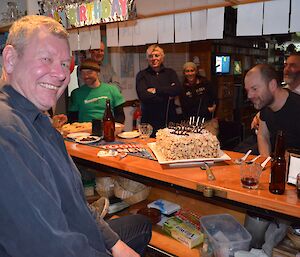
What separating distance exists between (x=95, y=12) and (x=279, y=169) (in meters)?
1.74

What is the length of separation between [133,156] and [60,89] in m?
0.75

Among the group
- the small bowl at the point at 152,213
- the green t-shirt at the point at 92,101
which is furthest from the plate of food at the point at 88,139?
the green t-shirt at the point at 92,101

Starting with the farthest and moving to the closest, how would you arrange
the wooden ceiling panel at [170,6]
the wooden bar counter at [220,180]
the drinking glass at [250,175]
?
the wooden ceiling panel at [170,6] < the drinking glass at [250,175] < the wooden bar counter at [220,180]

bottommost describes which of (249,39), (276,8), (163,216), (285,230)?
(163,216)

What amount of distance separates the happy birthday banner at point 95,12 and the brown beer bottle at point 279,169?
1345 mm

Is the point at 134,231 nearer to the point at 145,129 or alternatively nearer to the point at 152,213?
the point at 152,213

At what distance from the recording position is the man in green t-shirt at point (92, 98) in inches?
131

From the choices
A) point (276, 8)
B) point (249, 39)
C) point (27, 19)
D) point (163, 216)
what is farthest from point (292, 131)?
point (249, 39)

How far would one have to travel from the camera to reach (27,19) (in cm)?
114

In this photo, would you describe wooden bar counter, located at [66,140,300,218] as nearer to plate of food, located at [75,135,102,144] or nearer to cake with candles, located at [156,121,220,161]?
cake with candles, located at [156,121,220,161]

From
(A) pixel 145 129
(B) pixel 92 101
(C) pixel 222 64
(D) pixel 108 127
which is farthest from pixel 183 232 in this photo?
(C) pixel 222 64

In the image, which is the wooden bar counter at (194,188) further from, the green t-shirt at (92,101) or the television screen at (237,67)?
the television screen at (237,67)

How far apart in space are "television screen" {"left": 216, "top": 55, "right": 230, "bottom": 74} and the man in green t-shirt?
367cm

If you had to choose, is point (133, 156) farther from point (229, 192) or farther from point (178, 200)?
point (229, 192)
